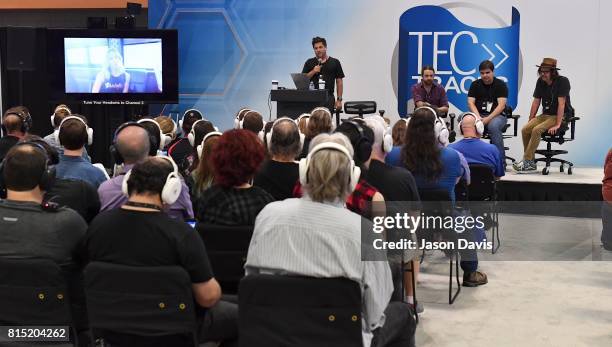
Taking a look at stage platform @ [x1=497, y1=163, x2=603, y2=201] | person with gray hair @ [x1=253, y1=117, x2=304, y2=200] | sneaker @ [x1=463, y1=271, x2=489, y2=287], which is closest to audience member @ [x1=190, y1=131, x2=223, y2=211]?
person with gray hair @ [x1=253, y1=117, x2=304, y2=200]

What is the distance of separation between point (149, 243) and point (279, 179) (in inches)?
71.9

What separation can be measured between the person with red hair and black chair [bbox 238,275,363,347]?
Answer: 30.9 inches

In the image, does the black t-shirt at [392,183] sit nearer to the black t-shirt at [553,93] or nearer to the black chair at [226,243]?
the black chair at [226,243]

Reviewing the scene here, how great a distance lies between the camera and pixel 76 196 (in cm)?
371

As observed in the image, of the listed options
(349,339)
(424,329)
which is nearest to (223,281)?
(349,339)

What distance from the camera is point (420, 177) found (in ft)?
16.4

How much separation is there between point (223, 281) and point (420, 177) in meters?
2.05

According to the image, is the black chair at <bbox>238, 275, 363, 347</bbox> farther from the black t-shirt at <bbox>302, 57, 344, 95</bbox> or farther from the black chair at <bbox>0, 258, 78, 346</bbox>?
the black t-shirt at <bbox>302, 57, 344, 95</bbox>

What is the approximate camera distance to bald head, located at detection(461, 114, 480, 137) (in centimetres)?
610

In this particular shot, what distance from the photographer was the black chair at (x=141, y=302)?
8.75 feet

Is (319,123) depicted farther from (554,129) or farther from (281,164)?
(554,129)

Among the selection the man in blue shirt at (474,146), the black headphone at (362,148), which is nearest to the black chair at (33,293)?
the black headphone at (362,148)

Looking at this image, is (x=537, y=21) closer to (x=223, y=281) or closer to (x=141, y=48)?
(x=141, y=48)

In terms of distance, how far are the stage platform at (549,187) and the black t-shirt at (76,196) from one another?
5851 millimetres
